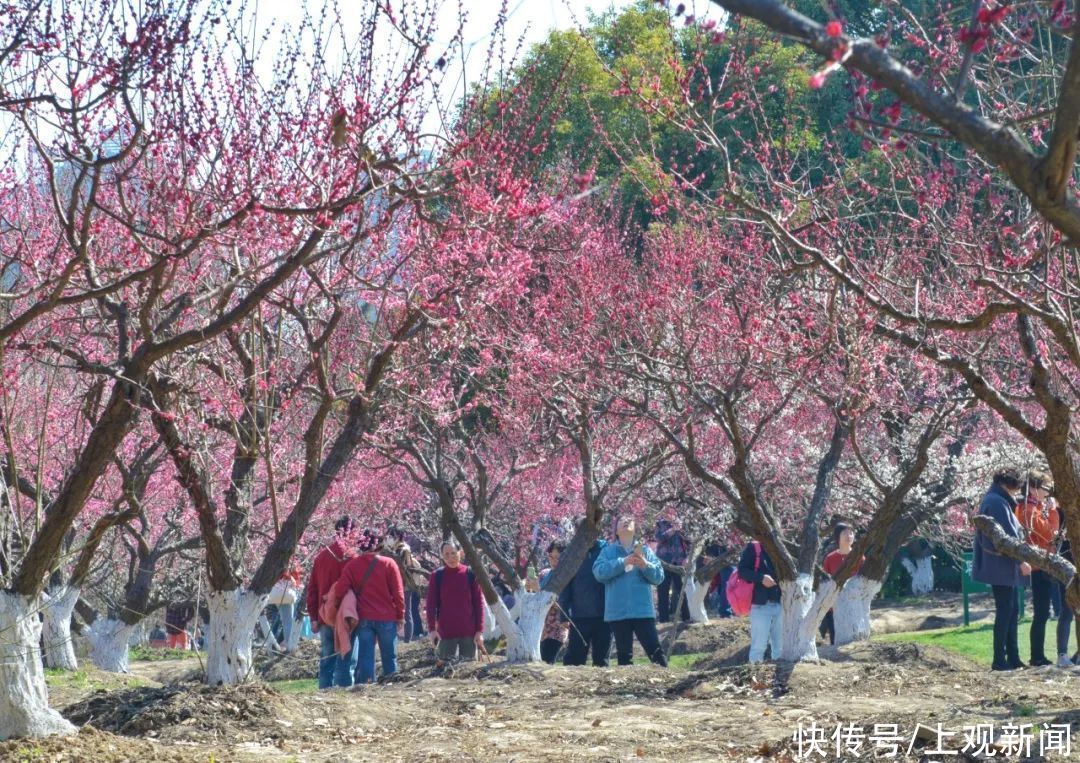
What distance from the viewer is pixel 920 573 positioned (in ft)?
90.2

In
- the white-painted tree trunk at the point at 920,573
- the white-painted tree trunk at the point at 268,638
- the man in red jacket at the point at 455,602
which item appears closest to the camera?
the white-painted tree trunk at the point at 268,638

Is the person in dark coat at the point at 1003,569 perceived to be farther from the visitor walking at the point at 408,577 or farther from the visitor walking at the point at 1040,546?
the visitor walking at the point at 408,577

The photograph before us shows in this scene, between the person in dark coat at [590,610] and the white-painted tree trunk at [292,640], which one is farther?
the white-painted tree trunk at [292,640]

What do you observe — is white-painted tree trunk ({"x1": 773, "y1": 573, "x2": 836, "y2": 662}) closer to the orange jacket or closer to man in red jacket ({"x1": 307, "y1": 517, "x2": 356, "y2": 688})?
the orange jacket

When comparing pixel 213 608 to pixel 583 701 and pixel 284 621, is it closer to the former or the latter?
pixel 583 701

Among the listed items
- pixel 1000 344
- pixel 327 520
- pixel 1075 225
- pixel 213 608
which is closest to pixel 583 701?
pixel 213 608

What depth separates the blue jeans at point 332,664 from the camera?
42.0 ft

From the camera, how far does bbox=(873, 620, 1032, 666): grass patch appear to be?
1490 centimetres

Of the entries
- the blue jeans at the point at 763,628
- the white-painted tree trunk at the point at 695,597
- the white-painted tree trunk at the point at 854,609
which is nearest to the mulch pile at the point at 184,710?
the blue jeans at the point at 763,628

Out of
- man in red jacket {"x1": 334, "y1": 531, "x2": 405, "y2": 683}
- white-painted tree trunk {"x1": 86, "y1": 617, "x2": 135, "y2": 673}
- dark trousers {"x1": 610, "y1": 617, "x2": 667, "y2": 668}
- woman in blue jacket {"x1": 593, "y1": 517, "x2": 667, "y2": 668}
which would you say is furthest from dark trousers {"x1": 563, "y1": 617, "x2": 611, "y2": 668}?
white-painted tree trunk {"x1": 86, "y1": 617, "x2": 135, "y2": 673}

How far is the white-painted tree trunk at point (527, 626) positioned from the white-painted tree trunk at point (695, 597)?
8.40m

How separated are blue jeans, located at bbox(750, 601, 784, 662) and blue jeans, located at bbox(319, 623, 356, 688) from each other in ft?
12.0

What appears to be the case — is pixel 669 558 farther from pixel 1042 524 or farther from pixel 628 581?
pixel 1042 524

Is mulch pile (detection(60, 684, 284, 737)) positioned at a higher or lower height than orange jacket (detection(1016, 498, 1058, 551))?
lower
